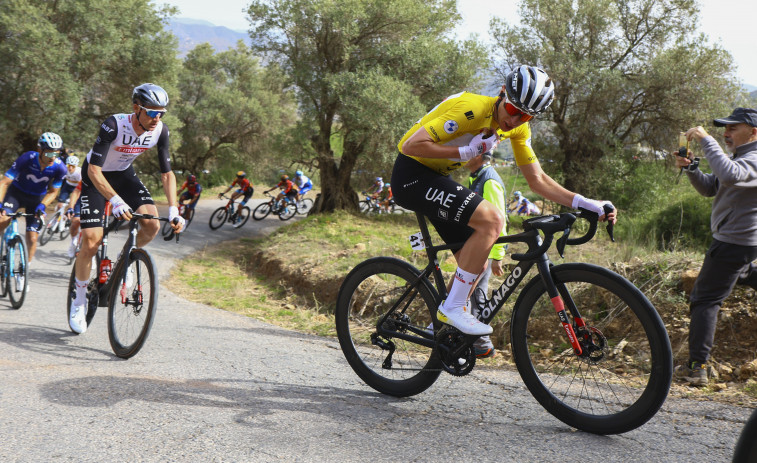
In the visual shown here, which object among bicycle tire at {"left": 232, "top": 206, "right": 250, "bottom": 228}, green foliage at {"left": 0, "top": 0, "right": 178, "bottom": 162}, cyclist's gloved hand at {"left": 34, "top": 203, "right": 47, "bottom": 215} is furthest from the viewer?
bicycle tire at {"left": 232, "top": 206, "right": 250, "bottom": 228}

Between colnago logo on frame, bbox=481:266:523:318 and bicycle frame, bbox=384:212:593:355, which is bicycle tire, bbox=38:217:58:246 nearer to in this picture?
bicycle frame, bbox=384:212:593:355

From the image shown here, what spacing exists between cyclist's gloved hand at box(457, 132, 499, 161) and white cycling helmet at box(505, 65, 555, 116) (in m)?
0.26

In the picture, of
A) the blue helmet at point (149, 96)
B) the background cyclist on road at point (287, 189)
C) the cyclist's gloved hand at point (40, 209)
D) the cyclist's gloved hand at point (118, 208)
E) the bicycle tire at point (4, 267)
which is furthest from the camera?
the background cyclist on road at point (287, 189)

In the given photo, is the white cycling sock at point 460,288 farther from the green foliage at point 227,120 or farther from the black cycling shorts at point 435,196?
the green foliage at point 227,120

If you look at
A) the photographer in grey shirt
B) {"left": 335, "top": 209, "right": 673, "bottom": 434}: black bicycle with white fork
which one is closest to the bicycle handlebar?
{"left": 335, "top": 209, "right": 673, "bottom": 434}: black bicycle with white fork

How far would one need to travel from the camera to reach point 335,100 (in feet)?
63.2

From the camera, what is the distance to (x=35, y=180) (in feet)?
25.9

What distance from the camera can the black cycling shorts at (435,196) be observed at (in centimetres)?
353

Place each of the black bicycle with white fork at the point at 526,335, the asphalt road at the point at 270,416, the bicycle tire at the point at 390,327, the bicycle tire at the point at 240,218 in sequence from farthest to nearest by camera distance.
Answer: the bicycle tire at the point at 240,218
the bicycle tire at the point at 390,327
the black bicycle with white fork at the point at 526,335
the asphalt road at the point at 270,416

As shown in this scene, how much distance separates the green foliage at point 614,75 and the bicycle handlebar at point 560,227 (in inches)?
681

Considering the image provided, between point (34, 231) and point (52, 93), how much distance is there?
14241mm

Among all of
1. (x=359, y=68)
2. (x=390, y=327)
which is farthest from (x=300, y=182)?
(x=390, y=327)

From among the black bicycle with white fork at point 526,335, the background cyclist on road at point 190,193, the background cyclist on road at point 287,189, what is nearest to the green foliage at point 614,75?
the background cyclist on road at point 287,189

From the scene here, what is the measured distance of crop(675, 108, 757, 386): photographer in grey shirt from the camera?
4.27 meters
